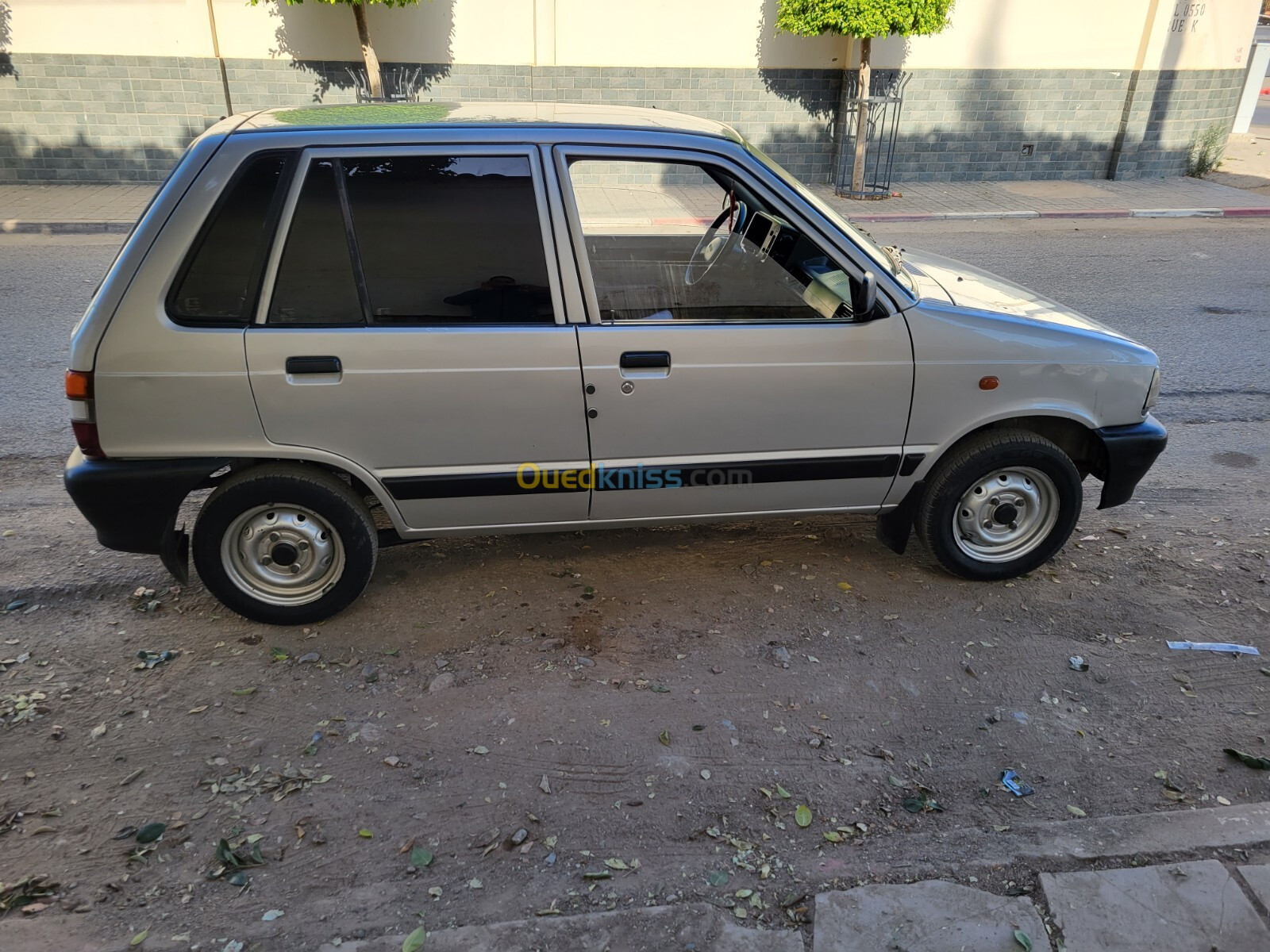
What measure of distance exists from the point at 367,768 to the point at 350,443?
47.4 inches

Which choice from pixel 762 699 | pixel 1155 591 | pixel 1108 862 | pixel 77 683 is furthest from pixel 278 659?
pixel 1155 591

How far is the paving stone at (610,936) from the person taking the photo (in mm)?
2621

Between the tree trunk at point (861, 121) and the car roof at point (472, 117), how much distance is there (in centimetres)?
1034

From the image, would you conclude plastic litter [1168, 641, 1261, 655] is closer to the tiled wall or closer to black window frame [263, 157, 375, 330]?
black window frame [263, 157, 375, 330]

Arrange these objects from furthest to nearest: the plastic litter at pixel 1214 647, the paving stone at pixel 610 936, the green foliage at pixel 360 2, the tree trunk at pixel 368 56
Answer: the tree trunk at pixel 368 56 → the green foliage at pixel 360 2 → the plastic litter at pixel 1214 647 → the paving stone at pixel 610 936

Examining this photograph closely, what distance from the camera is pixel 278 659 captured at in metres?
3.87

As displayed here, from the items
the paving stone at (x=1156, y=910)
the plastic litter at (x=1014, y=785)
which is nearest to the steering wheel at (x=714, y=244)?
the plastic litter at (x=1014, y=785)

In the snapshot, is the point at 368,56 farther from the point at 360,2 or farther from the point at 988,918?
the point at 988,918

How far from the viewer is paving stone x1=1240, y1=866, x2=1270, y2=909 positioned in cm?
280

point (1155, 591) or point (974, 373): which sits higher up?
point (974, 373)

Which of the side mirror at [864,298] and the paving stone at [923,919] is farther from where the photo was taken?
the side mirror at [864,298]

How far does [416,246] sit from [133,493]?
141 centimetres

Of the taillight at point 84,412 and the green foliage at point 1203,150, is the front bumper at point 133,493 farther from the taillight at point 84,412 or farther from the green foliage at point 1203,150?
the green foliage at point 1203,150

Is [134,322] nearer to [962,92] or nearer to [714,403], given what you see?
[714,403]
